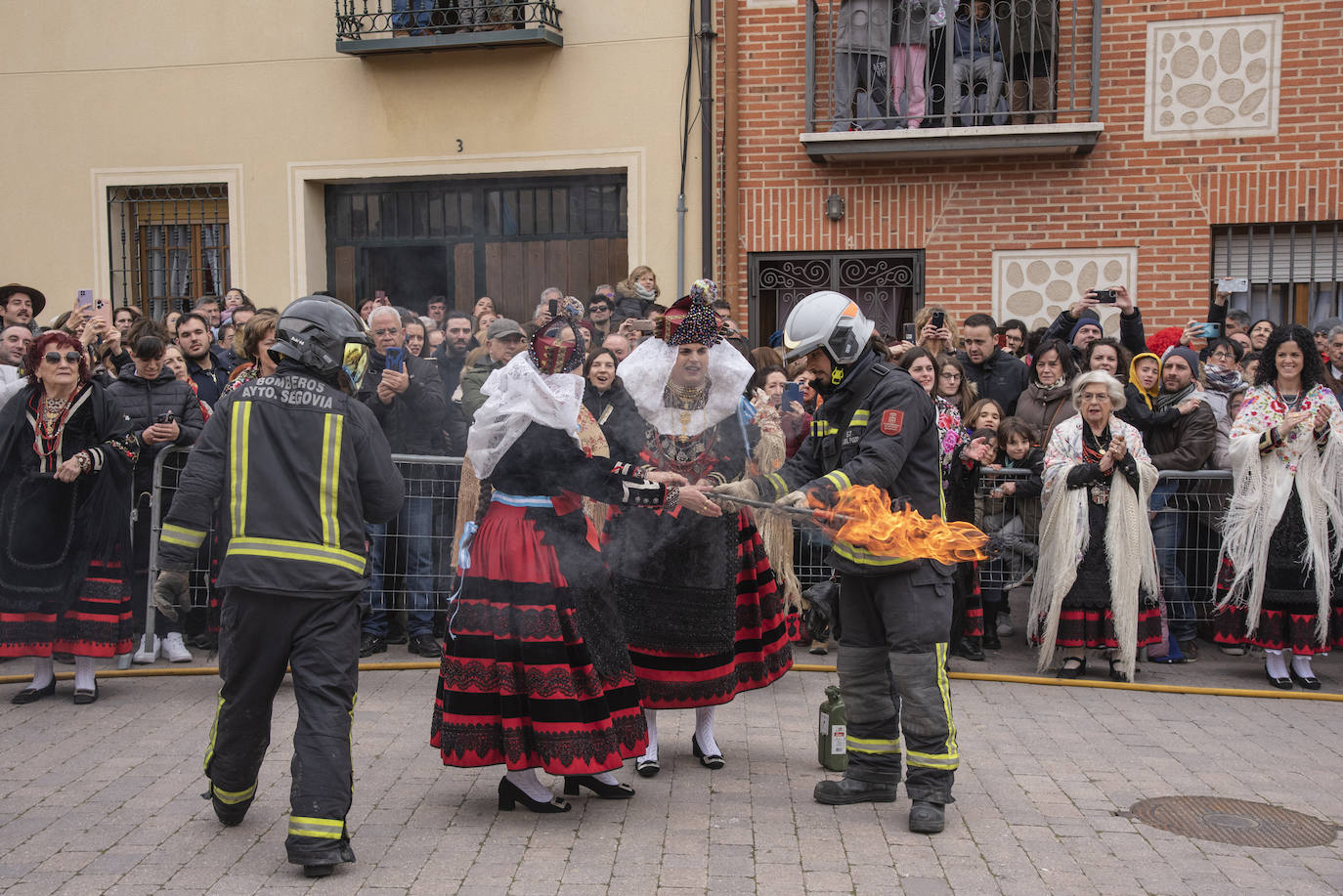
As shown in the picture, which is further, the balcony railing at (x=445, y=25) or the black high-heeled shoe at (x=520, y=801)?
the balcony railing at (x=445, y=25)

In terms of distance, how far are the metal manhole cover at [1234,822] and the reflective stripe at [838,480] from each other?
69.7 inches

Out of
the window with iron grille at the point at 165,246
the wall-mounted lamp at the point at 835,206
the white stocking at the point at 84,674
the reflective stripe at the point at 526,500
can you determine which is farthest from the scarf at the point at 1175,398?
the window with iron grille at the point at 165,246

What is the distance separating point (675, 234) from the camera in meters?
12.2

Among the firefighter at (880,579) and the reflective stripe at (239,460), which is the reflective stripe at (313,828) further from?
the firefighter at (880,579)

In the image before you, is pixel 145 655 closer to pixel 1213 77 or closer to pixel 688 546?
pixel 688 546

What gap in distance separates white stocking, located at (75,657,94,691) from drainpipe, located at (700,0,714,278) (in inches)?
257

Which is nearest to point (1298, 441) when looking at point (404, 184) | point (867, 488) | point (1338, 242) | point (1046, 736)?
point (1046, 736)

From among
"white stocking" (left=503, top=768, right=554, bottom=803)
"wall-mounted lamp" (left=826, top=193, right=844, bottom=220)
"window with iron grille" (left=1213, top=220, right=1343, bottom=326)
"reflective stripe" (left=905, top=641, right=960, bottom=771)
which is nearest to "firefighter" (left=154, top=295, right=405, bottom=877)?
"white stocking" (left=503, top=768, right=554, bottom=803)

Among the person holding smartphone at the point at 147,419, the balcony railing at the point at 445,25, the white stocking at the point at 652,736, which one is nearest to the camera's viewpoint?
the white stocking at the point at 652,736

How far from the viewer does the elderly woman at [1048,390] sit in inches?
332

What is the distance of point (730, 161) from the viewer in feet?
39.5

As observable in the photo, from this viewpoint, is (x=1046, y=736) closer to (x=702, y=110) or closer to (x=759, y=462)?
(x=759, y=462)

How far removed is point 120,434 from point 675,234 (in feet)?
20.1

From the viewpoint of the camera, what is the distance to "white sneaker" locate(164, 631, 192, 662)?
7.95m
